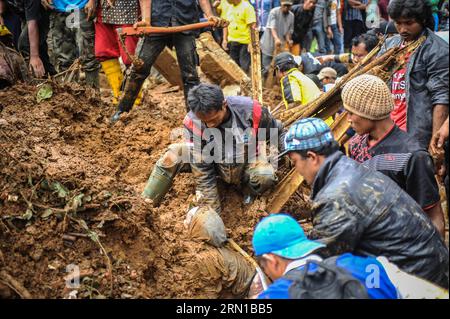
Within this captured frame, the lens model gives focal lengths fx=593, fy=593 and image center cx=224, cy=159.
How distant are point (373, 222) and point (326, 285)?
2.41 feet

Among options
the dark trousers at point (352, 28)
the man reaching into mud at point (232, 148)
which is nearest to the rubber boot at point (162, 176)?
the man reaching into mud at point (232, 148)

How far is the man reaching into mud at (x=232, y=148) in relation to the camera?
17.1 feet

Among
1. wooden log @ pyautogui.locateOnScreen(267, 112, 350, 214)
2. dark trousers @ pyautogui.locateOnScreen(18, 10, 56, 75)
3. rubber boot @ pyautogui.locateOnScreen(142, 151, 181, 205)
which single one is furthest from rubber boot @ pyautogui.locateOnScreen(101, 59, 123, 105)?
wooden log @ pyautogui.locateOnScreen(267, 112, 350, 214)

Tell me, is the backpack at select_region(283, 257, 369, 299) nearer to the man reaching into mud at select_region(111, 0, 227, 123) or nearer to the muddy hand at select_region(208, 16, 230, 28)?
the man reaching into mud at select_region(111, 0, 227, 123)

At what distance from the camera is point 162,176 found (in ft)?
17.4

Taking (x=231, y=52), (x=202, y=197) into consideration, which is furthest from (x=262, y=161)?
(x=231, y=52)

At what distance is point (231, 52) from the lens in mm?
10727

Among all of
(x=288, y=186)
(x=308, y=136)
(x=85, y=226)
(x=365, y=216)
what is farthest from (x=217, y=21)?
(x=365, y=216)

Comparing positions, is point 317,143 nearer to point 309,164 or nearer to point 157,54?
point 309,164

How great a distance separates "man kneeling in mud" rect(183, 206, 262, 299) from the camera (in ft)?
15.0

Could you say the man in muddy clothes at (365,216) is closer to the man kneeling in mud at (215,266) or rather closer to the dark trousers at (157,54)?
the man kneeling in mud at (215,266)

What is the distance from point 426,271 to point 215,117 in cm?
227

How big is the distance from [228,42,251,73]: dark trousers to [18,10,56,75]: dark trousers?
3689mm
